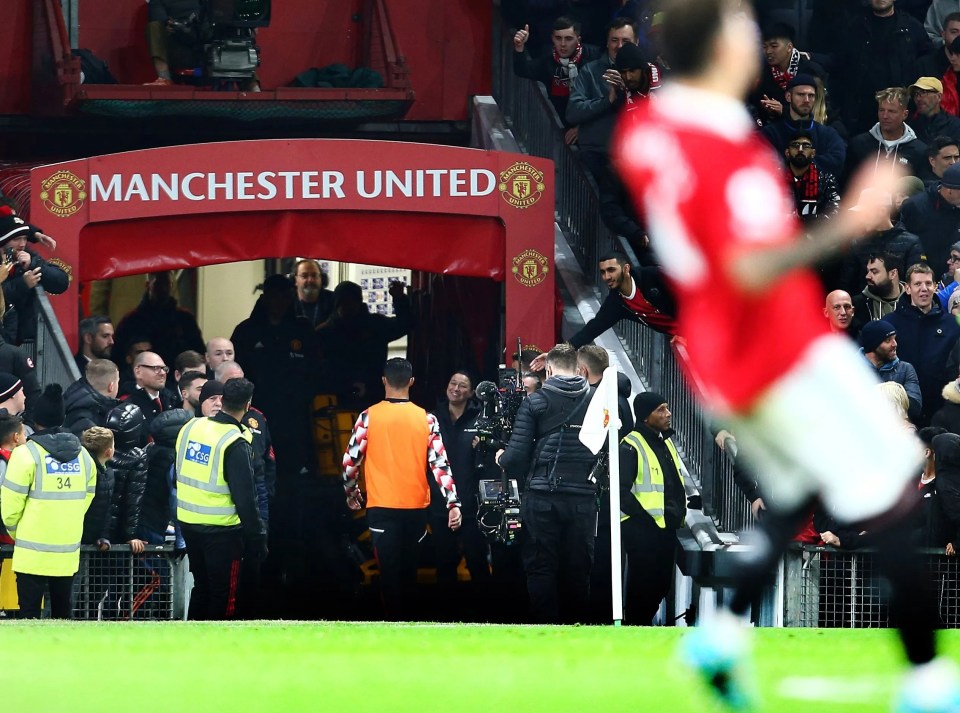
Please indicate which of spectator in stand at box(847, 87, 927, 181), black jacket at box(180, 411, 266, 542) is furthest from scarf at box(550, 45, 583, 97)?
black jacket at box(180, 411, 266, 542)

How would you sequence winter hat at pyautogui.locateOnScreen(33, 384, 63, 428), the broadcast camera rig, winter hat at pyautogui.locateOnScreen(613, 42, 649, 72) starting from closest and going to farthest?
winter hat at pyautogui.locateOnScreen(33, 384, 63, 428), the broadcast camera rig, winter hat at pyautogui.locateOnScreen(613, 42, 649, 72)

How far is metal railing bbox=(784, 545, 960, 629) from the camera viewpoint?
1048cm

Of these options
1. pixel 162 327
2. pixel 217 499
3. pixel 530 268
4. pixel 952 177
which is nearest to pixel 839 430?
pixel 217 499

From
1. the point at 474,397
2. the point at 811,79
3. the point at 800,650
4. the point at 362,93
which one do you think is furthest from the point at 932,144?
the point at 800,650

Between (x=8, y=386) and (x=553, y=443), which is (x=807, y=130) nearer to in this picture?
(x=553, y=443)

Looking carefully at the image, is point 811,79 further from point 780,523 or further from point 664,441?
point 780,523

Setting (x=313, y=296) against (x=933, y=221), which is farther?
(x=313, y=296)

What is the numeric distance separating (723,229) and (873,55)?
12.8 metres

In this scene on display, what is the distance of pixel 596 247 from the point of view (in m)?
15.4

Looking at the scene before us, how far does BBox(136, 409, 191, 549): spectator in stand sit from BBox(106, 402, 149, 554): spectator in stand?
7cm

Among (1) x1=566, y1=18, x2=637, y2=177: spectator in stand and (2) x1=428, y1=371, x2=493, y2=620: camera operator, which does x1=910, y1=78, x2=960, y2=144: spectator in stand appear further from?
(2) x1=428, y1=371, x2=493, y2=620: camera operator

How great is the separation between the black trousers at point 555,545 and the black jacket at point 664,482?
0.89 feet

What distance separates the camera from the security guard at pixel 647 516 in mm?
11273

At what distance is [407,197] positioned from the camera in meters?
15.0
